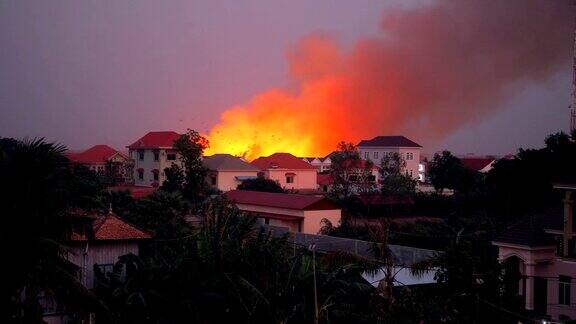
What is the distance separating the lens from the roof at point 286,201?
32750 mm

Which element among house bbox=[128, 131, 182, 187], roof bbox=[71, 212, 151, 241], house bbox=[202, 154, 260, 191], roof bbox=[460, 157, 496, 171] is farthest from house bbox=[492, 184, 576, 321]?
roof bbox=[460, 157, 496, 171]

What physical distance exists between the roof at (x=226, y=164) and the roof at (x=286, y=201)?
53.0ft

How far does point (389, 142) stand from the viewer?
263ft

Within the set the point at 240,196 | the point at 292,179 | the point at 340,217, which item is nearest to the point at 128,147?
the point at 292,179

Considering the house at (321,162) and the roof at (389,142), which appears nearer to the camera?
the roof at (389,142)

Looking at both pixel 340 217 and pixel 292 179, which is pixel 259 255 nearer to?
pixel 340 217

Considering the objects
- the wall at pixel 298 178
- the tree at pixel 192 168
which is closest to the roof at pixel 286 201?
the tree at pixel 192 168

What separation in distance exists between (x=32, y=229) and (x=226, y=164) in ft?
145

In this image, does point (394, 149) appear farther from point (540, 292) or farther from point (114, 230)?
point (114, 230)

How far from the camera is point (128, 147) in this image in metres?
58.1

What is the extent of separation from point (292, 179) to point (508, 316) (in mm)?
46280

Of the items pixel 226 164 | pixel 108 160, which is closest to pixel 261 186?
pixel 226 164

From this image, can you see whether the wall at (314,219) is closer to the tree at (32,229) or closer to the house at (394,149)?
the tree at (32,229)

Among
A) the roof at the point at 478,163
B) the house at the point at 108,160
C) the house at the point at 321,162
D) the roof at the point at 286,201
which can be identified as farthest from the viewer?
the house at the point at 321,162
